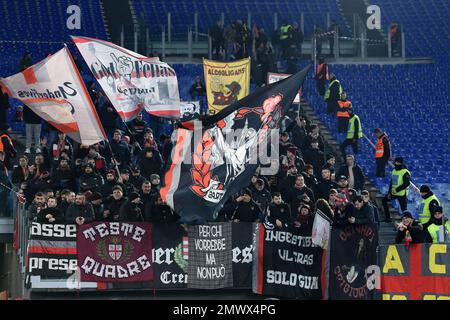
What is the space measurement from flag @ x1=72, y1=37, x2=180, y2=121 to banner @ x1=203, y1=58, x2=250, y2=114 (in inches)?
120

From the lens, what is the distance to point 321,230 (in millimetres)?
21031

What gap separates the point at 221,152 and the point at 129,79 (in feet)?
9.12

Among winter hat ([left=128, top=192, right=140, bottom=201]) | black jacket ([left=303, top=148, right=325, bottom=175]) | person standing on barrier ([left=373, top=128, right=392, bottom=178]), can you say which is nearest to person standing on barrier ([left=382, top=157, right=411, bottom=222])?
black jacket ([left=303, top=148, right=325, bottom=175])

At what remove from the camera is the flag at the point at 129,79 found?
23.1 m

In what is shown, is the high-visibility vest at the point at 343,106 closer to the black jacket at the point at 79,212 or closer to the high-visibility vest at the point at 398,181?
the high-visibility vest at the point at 398,181

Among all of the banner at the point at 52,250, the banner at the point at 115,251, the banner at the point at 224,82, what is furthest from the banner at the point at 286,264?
the banner at the point at 224,82

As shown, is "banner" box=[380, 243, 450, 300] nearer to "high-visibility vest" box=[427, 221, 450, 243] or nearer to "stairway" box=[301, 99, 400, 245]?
"high-visibility vest" box=[427, 221, 450, 243]

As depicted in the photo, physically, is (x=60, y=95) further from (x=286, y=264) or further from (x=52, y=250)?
(x=286, y=264)

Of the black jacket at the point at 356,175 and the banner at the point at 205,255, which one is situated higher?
the black jacket at the point at 356,175

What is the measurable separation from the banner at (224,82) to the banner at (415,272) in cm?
703

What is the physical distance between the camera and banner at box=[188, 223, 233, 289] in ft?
70.3

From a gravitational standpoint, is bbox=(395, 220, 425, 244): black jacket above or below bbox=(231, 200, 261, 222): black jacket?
below

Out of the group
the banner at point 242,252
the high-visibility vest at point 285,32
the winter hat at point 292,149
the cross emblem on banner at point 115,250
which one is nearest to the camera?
the cross emblem on banner at point 115,250
